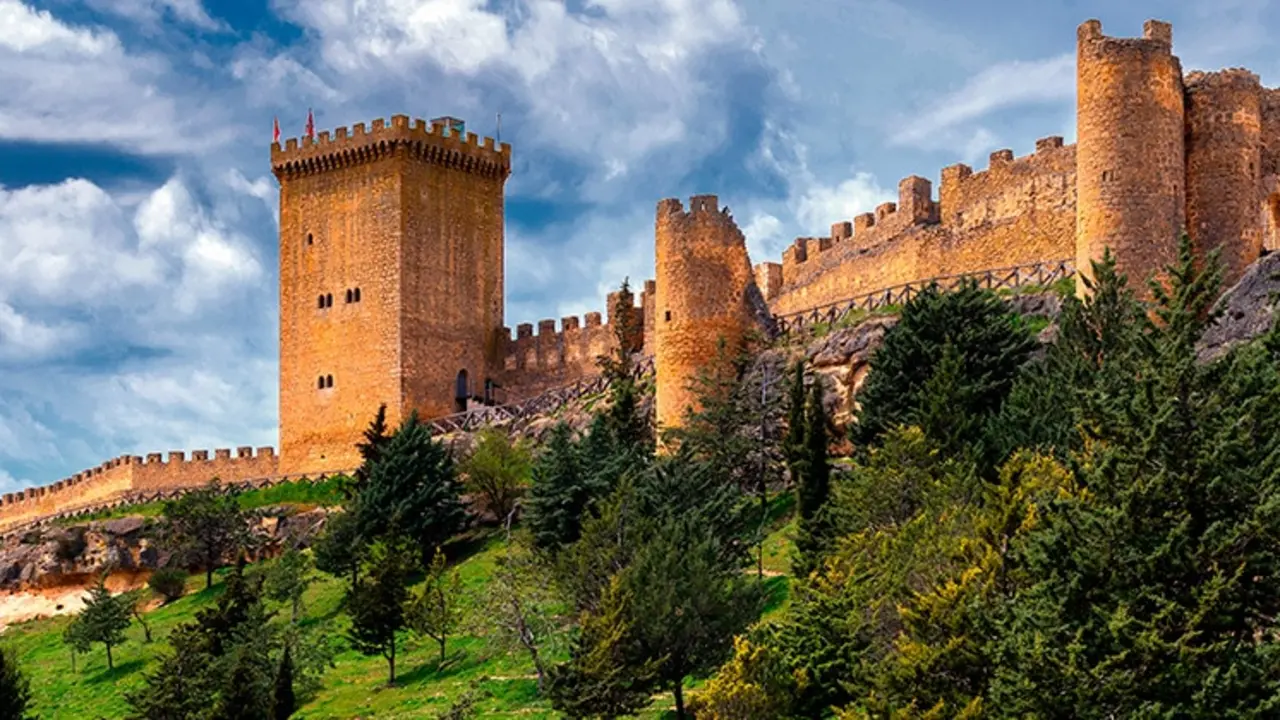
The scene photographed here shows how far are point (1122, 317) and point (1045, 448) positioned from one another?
5.33m

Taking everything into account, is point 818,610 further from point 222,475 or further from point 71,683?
point 222,475

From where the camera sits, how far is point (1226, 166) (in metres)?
42.7

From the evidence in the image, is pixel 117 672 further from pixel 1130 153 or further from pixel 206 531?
pixel 1130 153

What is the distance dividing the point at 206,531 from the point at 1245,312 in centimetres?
3183

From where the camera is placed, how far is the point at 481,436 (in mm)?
55594

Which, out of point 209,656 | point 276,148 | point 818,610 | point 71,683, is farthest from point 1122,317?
point 276,148

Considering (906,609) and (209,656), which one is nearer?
(906,609)

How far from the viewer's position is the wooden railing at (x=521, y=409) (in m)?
57.9

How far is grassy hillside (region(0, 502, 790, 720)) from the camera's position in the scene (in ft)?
126

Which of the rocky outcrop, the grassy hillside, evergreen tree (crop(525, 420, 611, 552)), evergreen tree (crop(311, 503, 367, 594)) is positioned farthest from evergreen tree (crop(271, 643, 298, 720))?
the rocky outcrop

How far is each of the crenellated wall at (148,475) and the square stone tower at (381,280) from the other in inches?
78.7

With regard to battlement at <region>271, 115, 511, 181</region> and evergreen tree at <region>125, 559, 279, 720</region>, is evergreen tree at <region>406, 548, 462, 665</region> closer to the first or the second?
evergreen tree at <region>125, 559, 279, 720</region>

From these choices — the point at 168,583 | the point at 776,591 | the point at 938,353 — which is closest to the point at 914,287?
the point at 938,353

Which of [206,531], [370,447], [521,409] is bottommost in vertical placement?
[206,531]
